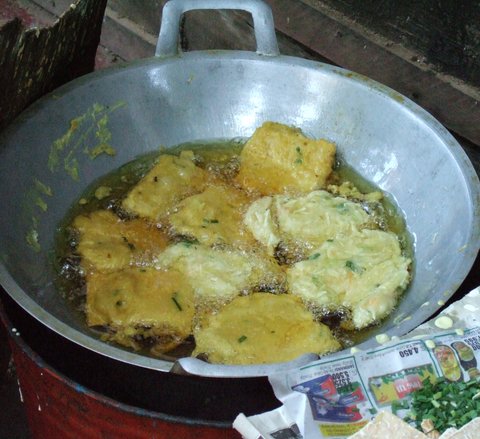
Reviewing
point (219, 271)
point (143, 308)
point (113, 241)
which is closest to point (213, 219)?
point (219, 271)

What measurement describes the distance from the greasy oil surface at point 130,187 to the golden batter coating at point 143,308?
39 millimetres

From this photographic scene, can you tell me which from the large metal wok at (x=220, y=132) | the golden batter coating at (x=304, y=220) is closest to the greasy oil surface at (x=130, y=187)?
the large metal wok at (x=220, y=132)

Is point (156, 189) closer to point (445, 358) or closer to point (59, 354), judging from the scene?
point (59, 354)

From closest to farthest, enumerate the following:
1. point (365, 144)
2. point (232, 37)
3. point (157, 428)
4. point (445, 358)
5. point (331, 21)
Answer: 1. point (445, 358)
2. point (157, 428)
3. point (365, 144)
4. point (331, 21)
5. point (232, 37)

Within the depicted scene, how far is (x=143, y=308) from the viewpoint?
2.16 meters

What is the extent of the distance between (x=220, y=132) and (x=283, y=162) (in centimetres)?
36

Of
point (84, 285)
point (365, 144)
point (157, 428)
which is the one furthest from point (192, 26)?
point (157, 428)

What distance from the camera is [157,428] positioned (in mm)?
1844

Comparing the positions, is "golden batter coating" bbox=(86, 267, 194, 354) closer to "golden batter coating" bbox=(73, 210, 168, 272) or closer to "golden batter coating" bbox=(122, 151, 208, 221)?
"golden batter coating" bbox=(73, 210, 168, 272)

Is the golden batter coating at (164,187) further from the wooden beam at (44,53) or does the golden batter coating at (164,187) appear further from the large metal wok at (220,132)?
the wooden beam at (44,53)

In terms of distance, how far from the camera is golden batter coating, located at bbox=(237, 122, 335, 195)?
2.67 metres

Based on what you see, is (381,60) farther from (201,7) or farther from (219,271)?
(219,271)

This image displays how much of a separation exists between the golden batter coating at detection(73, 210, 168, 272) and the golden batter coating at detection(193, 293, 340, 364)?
14.9 inches

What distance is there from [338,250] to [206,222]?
0.48 meters
